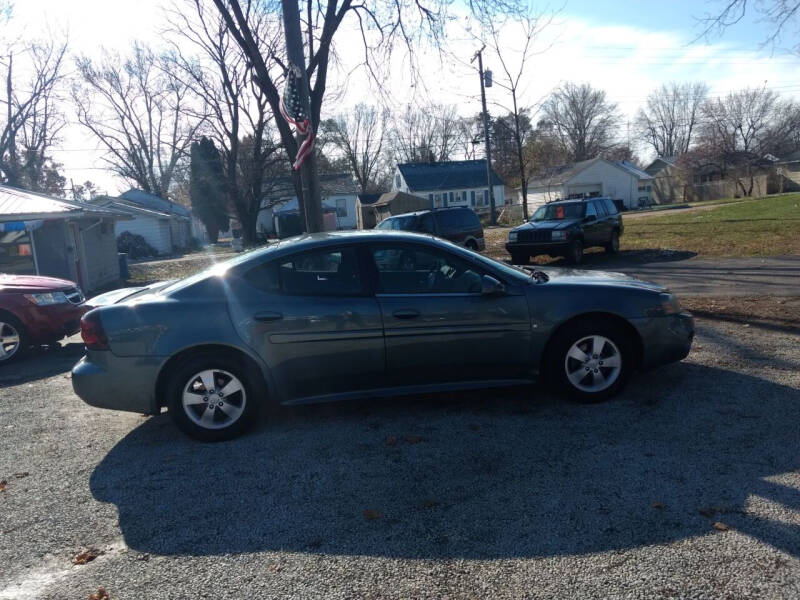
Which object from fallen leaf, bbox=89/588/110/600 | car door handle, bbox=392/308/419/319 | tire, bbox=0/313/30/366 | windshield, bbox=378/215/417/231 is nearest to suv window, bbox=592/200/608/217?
windshield, bbox=378/215/417/231

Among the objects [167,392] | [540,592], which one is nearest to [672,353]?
[540,592]

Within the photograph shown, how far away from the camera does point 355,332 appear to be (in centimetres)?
512

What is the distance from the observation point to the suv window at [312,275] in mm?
5195

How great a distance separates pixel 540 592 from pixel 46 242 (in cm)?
1622

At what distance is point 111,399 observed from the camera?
5039 mm

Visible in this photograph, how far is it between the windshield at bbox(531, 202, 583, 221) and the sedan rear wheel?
12603 mm

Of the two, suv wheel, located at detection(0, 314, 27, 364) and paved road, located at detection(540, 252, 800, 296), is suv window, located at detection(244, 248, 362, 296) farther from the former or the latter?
paved road, located at detection(540, 252, 800, 296)

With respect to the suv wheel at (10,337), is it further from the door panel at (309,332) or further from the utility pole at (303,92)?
the door panel at (309,332)

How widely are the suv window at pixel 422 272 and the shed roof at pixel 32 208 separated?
12406 mm

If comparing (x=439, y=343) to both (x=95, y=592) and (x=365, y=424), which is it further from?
(x=95, y=592)

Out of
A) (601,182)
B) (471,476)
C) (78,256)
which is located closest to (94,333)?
(471,476)

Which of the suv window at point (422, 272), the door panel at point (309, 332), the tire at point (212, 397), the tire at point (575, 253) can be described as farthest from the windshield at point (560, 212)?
the tire at point (212, 397)

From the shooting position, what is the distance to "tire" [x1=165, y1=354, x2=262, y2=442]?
197 inches

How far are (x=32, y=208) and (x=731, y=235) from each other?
19.4m
